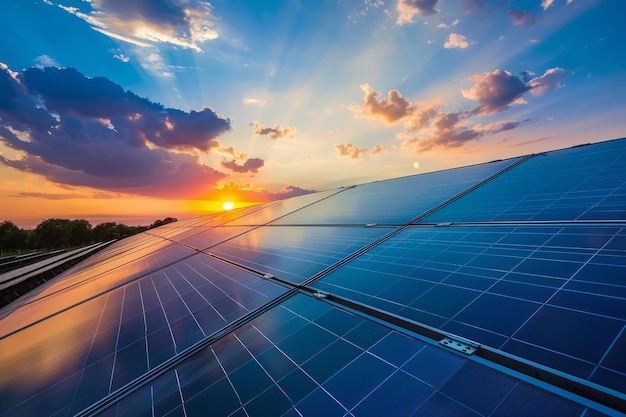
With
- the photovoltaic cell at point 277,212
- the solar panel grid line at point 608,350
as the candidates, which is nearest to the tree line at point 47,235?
the photovoltaic cell at point 277,212

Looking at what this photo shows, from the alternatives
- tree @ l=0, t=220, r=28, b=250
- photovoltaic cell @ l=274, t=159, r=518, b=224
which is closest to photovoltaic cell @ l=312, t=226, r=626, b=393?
photovoltaic cell @ l=274, t=159, r=518, b=224

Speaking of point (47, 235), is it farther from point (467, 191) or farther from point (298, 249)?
point (467, 191)

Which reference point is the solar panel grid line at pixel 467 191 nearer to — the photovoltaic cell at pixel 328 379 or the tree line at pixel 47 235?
the photovoltaic cell at pixel 328 379

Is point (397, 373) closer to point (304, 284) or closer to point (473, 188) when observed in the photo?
point (304, 284)

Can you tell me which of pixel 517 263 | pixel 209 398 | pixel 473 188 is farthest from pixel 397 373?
pixel 473 188

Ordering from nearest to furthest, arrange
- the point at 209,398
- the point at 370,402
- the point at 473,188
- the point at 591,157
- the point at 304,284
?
the point at 370,402, the point at 209,398, the point at 304,284, the point at 591,157, the point at 473,188

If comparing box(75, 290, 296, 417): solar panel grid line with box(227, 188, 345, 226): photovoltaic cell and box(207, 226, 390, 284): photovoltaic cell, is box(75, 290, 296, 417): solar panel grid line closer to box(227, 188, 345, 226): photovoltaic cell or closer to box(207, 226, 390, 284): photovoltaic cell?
box(207, 226, 390, 284): photovoltaic cell
